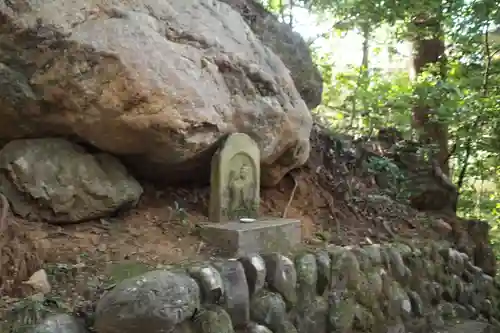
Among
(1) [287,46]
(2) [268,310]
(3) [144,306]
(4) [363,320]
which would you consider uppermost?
(1) [287,46]

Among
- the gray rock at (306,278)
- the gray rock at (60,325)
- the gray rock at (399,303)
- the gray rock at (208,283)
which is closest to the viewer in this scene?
the gray rock at (60,325)

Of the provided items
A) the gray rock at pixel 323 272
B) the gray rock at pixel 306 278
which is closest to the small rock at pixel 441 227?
the gray rock at pixel 323 272

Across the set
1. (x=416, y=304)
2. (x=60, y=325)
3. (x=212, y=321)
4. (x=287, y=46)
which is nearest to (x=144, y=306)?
(x=60, y=325)

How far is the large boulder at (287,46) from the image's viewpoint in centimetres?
578

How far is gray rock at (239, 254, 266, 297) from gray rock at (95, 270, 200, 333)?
64 cm

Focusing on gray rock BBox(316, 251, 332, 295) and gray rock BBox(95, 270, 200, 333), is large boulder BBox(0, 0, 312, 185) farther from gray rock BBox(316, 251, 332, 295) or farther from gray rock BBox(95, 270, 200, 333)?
gray rock BBox(95, 270, 200, 333)

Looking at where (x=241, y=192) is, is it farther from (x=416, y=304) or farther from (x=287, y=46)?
(x=287, y=46)

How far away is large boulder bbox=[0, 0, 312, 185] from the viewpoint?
10.7ft

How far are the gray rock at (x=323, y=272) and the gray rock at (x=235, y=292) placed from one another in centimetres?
82

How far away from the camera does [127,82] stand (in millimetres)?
3287

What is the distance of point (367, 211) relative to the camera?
5203 millimetres

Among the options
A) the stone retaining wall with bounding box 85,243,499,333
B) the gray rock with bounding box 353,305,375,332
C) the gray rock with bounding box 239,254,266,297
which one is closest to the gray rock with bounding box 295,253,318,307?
the stone retaining wall with bounding box 85,243,499,333

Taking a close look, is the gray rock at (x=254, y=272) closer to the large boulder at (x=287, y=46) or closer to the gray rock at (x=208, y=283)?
the gray rock at (x=208, y=283)

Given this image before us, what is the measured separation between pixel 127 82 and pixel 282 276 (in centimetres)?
160
